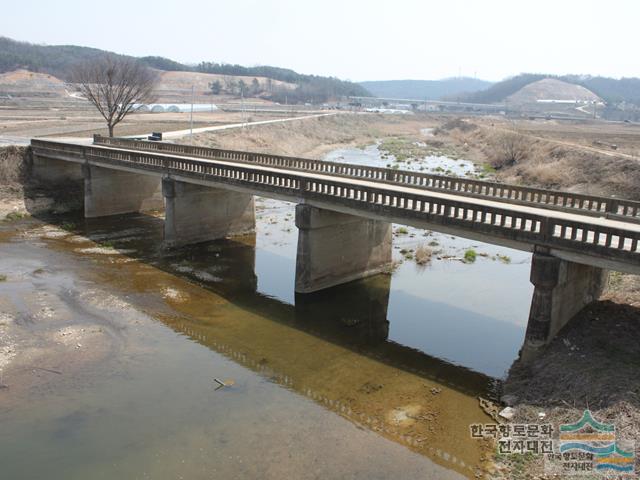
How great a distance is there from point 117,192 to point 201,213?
33.5 ft

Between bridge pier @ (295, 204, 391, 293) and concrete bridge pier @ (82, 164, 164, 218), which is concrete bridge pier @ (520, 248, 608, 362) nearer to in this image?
bridge pier @ (295, 204, 391, 293)

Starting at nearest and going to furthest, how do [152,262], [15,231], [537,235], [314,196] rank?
[537,235] < [314,196] < [152,262] < [15,231]

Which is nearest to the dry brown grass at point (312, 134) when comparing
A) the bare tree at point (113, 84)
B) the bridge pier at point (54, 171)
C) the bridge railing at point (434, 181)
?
the bare tree at point (113, 84)

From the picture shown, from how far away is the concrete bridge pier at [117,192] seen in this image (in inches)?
1512

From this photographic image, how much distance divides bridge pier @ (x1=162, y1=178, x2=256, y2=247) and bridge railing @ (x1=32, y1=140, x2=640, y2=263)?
1363mm

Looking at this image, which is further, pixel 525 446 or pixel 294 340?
pixel 294 340

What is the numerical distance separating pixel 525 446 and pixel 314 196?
43.4 ft

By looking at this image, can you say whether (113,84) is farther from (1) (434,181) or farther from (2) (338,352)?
(2) (338,352)

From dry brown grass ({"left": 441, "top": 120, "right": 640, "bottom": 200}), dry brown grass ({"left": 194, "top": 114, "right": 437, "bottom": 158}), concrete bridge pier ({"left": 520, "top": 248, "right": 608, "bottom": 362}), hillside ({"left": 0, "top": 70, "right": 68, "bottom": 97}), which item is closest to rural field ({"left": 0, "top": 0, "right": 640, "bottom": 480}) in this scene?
concrete bridge pier ({"left": 520, "top": 248, "right": 608, "bottom": 362})

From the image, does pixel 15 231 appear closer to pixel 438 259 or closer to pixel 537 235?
pixel 438 259

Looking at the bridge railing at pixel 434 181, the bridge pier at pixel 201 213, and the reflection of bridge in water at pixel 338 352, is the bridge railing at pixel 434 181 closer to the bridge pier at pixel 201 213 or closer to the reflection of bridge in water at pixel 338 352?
the bridge pier at pixel 201 213

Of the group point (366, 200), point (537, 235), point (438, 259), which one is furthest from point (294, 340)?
point (438, 259)

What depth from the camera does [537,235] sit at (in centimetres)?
1683

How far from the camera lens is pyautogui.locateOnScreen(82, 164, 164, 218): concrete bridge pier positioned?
126 feet
